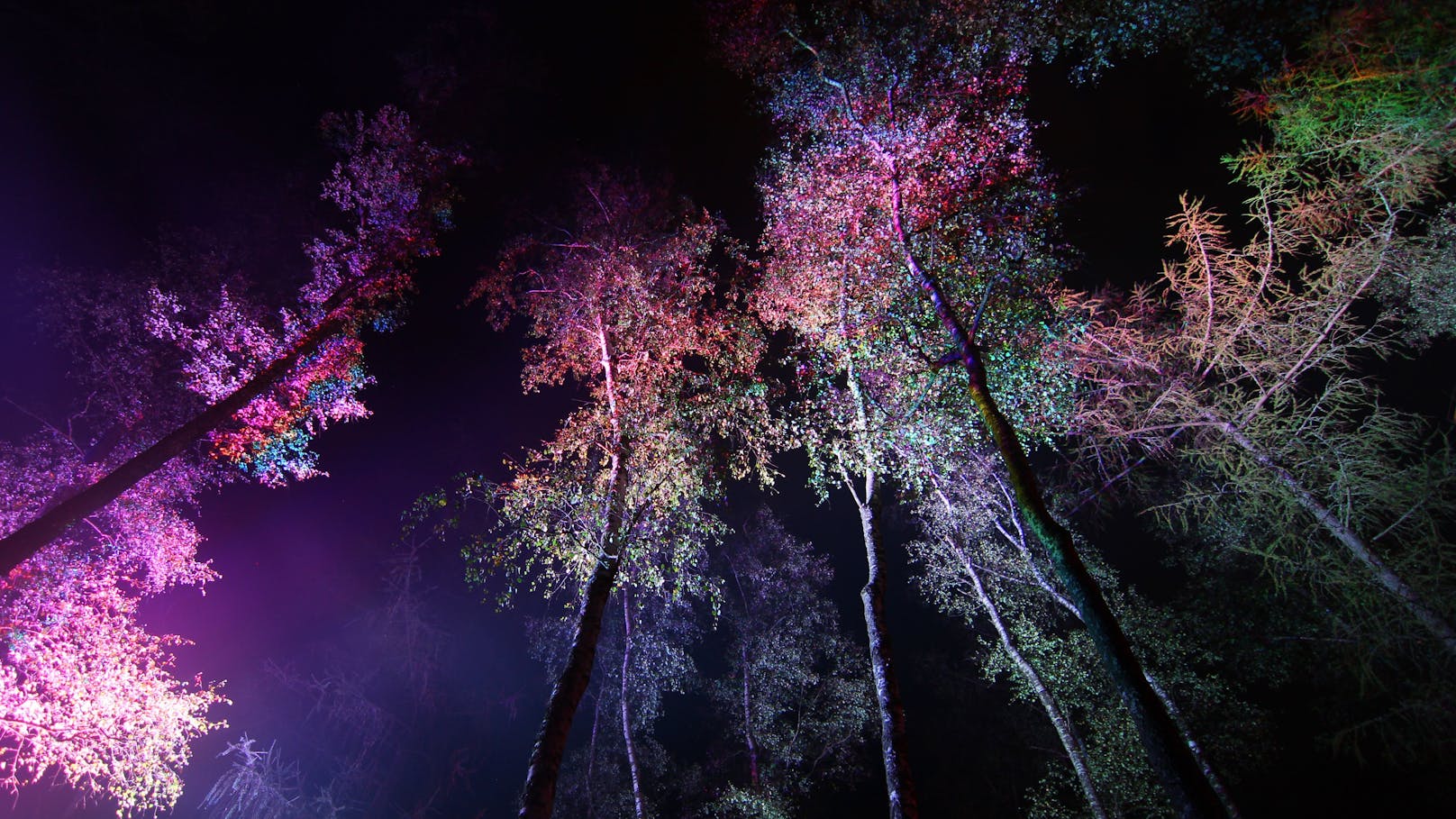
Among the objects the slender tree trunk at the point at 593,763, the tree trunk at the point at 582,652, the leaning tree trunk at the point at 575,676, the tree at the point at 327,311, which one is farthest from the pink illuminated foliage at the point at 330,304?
the slender tree trunk at the point at 593,763

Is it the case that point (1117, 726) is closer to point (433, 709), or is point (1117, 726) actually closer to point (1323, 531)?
point (1323, 531)

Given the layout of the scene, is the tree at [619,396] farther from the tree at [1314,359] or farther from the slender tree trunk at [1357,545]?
the slender tree trunk at [1357,545]

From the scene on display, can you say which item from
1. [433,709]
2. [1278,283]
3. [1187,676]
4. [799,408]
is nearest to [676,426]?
[799,408]

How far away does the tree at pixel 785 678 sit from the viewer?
19.4 m

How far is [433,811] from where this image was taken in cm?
2148

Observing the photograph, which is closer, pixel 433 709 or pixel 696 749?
pixel 433 709

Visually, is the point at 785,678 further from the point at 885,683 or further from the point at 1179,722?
the point at 885,683

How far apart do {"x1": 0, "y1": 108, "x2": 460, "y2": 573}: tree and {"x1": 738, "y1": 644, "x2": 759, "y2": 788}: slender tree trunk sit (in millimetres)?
16267

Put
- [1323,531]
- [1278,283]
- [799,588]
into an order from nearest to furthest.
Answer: [1278,283]
[1323,531]
[799,588]

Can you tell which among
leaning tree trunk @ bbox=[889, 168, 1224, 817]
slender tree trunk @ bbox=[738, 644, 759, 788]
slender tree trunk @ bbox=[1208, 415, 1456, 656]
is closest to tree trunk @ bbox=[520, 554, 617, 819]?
leaning tree trunk @ bbox=[889, 168, 1224, 817]

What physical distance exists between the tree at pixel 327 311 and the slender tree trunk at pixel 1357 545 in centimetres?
1665

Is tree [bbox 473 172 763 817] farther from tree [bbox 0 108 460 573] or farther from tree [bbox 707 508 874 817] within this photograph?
tree [bbox 707 508 874 817]

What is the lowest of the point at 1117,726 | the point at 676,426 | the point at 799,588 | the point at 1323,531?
the point at 1117,726

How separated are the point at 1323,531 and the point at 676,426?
14633 millimetres
